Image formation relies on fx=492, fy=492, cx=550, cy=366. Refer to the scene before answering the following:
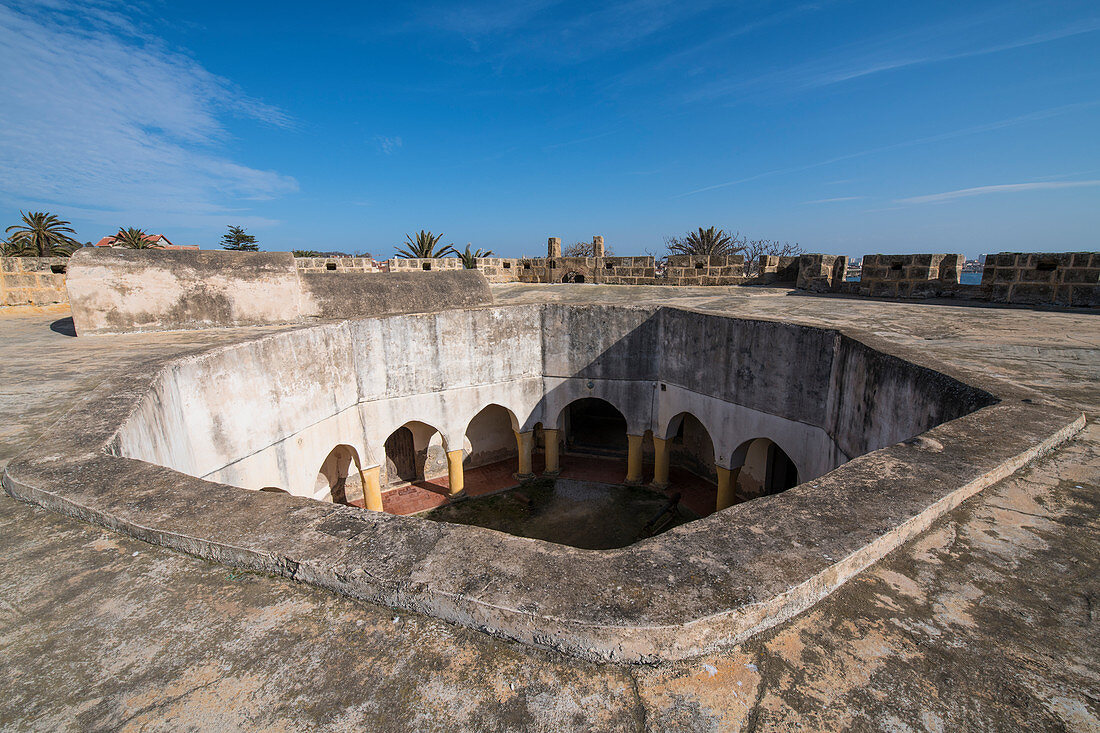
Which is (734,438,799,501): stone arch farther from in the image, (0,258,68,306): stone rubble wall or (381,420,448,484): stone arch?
(0,258,68,306): stone rubble wall

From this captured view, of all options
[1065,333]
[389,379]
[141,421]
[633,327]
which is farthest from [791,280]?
[141,421]

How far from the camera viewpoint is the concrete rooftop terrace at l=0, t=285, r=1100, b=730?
1.45 meters

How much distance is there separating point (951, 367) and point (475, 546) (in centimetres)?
457

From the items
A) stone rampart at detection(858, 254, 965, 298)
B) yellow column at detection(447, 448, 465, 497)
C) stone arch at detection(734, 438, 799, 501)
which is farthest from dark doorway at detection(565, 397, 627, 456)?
stone rampart at detection(858, 254, 965, 298)

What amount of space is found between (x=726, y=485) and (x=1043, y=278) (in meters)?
6.68

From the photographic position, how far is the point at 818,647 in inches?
64.8

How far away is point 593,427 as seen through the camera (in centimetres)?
1464

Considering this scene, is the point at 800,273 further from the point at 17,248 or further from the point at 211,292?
the point at 17,248

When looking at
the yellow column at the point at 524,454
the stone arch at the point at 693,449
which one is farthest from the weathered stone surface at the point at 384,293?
the stone arch at the point at 693,449

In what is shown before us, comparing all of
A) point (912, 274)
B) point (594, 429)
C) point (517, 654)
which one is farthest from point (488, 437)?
point (517, 654)

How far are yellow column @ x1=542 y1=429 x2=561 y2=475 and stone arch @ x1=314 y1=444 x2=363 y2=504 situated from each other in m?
4.24

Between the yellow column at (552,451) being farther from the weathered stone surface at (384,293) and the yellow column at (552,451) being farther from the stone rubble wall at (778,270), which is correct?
the stone rubble wall at (778,270)

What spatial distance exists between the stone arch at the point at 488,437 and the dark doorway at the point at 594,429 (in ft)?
5.50

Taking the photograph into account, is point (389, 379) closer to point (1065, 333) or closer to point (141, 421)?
point (141, 421)
